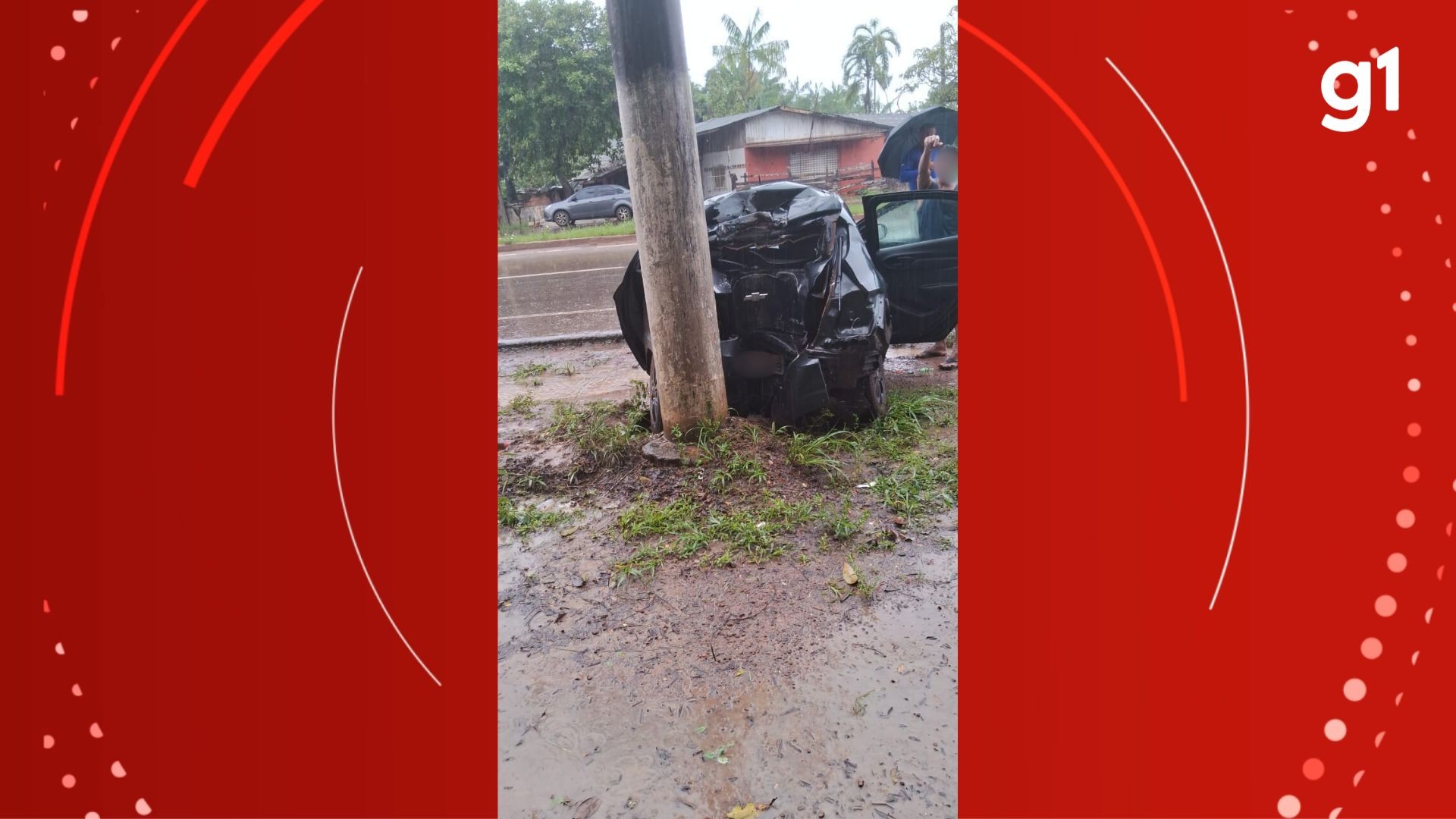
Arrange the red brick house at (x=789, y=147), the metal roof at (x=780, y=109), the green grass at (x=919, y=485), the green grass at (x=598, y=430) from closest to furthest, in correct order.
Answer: the green grass at (x=919, y=485)
the green grass at (x=598, y=430)
the metal roof at (x=780, y=109)
the red brick house at (x=789, y=147)

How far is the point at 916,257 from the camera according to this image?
5.92m

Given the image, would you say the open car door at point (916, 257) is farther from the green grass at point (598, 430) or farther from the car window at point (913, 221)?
the green grass at point (598, 430)

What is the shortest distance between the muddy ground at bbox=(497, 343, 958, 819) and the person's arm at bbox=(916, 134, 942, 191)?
10.6 feet

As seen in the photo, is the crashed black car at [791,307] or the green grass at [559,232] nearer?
the crashed black car at [791,307]

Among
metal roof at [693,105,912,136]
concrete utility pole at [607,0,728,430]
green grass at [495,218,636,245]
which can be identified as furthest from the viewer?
metal roof at [693,105,912,136]

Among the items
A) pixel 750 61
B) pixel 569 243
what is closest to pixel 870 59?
pixel 750 61

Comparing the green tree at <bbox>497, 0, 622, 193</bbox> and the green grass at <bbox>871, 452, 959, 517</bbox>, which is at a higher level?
the green tree at <bbox>497, 0, 622, 193</bbox>

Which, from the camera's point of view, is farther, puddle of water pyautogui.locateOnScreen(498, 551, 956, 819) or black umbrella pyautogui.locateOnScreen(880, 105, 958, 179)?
black umbrella pyautogui.locateOnScreen(880, 105, 958, 179)

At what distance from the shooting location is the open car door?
589 cm

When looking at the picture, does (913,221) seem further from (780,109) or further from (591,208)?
(780,109)

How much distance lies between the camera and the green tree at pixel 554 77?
24938 mm

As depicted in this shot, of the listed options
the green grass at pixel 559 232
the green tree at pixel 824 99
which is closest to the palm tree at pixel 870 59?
the green tree at pixel 824 99

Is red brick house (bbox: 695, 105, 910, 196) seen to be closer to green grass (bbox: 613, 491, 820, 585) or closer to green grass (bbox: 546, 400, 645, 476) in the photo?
green grass (bbox: 546, 400, 645, 476)

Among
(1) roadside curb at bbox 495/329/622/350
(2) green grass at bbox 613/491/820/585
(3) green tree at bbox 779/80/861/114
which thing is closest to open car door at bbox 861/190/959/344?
(2) green grass at bbox 613/491/820/585
